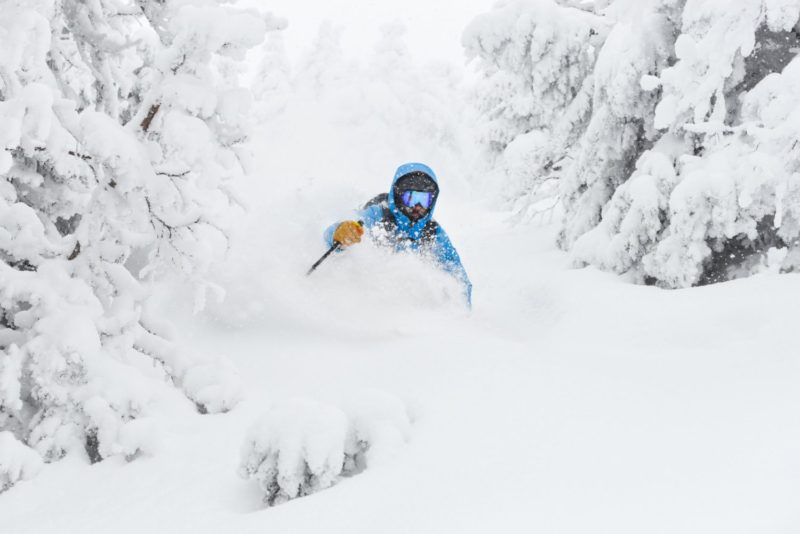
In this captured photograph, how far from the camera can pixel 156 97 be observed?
155 inches

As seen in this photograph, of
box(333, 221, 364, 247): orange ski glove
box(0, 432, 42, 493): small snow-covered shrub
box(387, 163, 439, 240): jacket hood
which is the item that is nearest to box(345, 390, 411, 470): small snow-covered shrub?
box(0, 432, 42, 493): small snow-covered shrub

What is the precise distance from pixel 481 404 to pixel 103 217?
2.71 metres

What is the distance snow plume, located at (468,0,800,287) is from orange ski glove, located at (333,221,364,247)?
2937mm

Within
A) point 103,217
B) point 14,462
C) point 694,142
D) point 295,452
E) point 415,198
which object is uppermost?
point 694,142

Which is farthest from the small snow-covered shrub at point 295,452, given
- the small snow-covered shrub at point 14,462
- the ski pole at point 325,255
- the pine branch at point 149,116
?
the ski pole at point 325,255

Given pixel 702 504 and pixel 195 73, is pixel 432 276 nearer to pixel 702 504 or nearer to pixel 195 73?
pixel 195 73

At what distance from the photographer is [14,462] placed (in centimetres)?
362

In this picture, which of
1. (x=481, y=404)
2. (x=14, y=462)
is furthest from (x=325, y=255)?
(x=14, y=462)

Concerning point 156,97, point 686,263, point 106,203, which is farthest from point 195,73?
point 686,263

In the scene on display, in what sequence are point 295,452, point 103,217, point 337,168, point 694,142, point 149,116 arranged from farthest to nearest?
point 337,168 → point 694,142 → point 103,217 → point 149,116 → point 295,452

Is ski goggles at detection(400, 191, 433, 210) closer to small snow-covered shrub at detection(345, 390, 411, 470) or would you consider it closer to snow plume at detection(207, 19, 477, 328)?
snow plume at detection(207, 19, 477, 328)

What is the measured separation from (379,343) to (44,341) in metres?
2.76

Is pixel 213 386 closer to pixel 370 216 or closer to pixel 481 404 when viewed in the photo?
pixel 481 404

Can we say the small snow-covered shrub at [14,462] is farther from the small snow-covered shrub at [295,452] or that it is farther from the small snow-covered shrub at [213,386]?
the small snow-covered shrub at [295,452]
